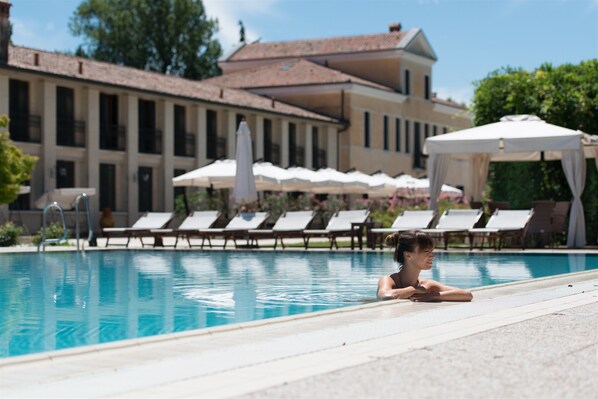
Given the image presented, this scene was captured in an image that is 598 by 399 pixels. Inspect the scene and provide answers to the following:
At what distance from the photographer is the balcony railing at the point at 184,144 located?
4056 cm

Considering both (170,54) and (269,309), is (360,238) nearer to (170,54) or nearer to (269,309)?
(269,309)

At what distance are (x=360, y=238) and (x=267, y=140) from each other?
2372 cm

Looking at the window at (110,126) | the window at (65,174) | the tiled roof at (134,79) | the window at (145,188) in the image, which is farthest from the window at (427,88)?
the window at (65,174)

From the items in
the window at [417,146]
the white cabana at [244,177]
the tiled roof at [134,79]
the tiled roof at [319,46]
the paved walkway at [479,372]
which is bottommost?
the paved walkway at [479,372]

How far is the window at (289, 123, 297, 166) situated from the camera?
47.1m

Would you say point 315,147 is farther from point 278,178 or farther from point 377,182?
point 278,178

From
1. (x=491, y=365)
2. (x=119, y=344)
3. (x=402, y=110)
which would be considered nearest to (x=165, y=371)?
(x=119, y=344)

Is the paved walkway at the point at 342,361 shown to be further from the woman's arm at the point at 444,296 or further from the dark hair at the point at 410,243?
the dark hair at the point at 410,243

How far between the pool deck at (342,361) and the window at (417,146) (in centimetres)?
4824

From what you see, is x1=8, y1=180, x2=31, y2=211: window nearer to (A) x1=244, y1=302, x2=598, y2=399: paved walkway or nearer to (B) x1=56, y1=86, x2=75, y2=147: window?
(B) x1=56, y1=86, x2=75, y2=147: window

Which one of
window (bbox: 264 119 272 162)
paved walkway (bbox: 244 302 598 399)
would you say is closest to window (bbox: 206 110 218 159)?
window (bbox: 264 119 272 162)

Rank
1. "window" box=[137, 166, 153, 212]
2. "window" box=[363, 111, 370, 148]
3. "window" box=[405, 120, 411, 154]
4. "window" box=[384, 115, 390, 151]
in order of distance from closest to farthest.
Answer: "window" box=[137, 166, 153, 212] < "window" box=[363, 111, 370, 148] < "window" box=[384, 115, 390, 151] < "window" box=[405, 120, 411, 154]

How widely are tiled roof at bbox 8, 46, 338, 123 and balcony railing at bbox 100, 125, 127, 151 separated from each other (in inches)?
65.2

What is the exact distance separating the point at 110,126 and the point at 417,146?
924 inches
